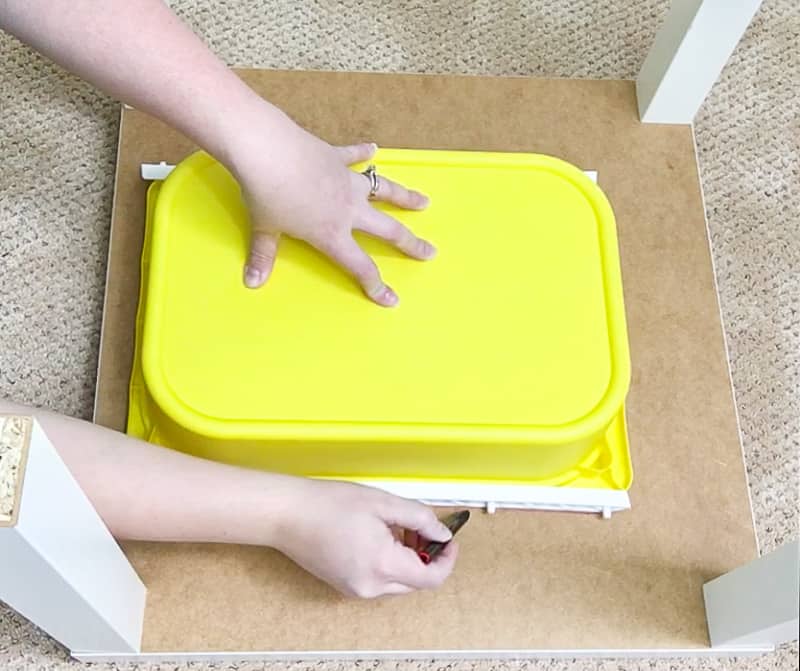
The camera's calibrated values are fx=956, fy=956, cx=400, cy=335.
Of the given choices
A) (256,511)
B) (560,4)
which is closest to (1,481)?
(256,511)

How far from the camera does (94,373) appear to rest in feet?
2.65

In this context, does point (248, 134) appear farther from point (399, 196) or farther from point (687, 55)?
point (687, 55)

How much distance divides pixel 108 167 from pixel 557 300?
44cm

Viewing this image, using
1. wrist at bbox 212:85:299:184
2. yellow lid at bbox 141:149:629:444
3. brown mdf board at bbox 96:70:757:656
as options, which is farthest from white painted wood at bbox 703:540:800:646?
wrist at bbox 212:85:299:184

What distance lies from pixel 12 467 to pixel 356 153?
16.7 inches

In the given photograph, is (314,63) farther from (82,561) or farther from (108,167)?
(82,561)

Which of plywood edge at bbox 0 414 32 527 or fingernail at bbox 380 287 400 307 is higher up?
plywood edge at bbox 0 414 32 527

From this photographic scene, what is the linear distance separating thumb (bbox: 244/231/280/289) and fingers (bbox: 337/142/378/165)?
0.29 feet

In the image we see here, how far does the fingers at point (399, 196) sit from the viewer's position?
72 cm

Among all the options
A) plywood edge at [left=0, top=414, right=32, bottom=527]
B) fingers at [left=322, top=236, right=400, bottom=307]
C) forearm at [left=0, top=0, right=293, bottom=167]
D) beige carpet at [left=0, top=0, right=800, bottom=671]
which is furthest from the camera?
beige carpet at [left=0, top=0, right=800, bottom=671]

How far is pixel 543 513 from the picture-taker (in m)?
0.75

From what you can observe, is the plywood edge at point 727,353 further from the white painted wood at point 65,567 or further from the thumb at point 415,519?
the white painted wood at point 65,567

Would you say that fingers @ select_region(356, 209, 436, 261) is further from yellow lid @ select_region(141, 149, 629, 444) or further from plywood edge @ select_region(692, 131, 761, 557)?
plywood edge @ select_region(692, 131, 761, 557)

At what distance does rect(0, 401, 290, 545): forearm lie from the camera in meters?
0.60
